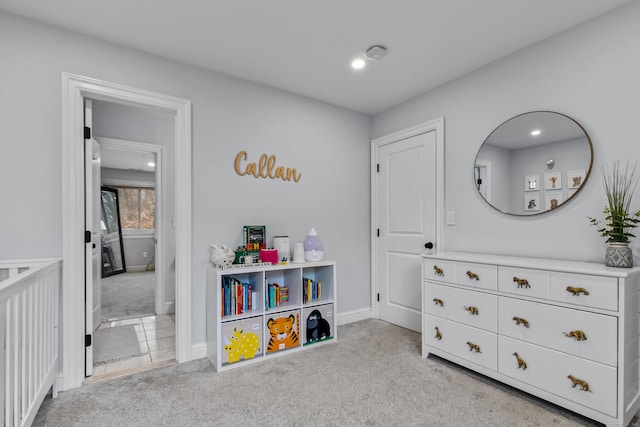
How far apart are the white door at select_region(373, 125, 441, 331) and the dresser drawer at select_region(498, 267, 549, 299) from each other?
3.20ft

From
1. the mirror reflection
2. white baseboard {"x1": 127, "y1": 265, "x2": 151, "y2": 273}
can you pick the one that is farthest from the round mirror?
white baseboard {"x1": 127, "y1": 265, "x2": 151, "y2": 273}

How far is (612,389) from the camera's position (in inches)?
64.3

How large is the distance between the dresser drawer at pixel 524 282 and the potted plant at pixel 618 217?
35cm

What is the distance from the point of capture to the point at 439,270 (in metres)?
2.46

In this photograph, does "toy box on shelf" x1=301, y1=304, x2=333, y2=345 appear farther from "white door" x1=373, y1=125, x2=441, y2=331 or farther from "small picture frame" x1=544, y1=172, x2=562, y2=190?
"small picture frame" x1=544, y1=172, x2=562, y2=190

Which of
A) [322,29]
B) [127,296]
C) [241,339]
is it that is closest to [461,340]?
[241,339]

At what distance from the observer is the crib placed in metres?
1.28

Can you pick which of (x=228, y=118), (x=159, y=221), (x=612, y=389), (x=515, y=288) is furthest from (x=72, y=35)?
(x=612, y=389)

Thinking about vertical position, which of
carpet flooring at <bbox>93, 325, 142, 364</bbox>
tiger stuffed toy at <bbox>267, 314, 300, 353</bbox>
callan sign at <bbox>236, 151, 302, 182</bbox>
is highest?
callan sign at <bbox>236, 151, 302, 182</bbox>

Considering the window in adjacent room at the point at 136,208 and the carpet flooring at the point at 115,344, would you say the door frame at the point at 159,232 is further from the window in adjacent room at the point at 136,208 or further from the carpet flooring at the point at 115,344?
the window in adjacent room at the point at 136,208

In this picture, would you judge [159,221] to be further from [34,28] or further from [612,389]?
[612,389]

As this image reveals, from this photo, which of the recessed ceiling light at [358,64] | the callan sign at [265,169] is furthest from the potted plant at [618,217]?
the callan sign at [265,169]

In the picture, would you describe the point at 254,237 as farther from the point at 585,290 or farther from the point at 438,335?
the point at 585,290

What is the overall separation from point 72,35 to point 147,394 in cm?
238
